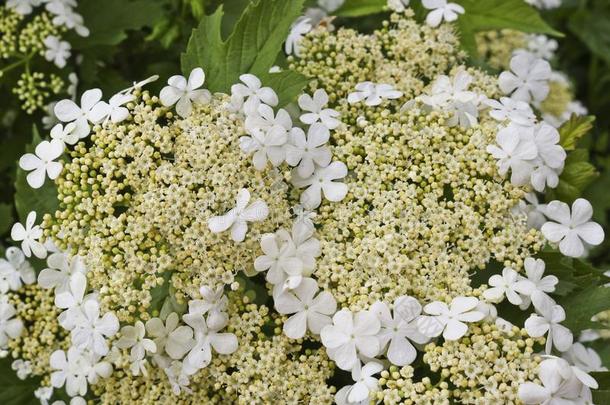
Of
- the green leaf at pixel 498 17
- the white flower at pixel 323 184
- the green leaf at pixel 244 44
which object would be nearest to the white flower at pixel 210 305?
the white flower at pixel 323 184

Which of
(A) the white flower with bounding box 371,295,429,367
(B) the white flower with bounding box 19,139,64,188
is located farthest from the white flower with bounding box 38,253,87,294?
(A) the white flower with bounding box 371,295,429,367

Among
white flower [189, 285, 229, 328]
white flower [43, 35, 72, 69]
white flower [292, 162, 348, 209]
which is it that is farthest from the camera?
white flower [43, 35, 72, 69]

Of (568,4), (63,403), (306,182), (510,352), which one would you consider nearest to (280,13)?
(306,182)

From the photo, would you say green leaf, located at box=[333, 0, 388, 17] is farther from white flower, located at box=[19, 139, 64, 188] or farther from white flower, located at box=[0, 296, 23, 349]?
white flower, located at box=[0, 296, 23, 349]

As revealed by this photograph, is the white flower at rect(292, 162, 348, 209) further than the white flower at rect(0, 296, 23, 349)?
No

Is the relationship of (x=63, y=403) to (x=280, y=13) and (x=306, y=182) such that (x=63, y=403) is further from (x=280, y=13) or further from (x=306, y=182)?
(x=280, y=13)

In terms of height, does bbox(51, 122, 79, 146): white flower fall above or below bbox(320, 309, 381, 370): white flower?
above
